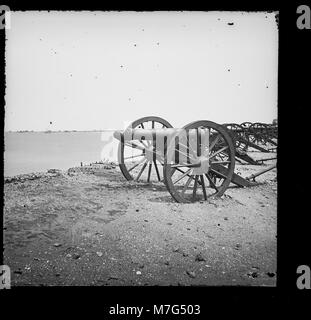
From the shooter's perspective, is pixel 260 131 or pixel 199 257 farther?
pixel 260 131

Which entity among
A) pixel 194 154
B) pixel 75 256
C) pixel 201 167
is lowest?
pixel 75 256

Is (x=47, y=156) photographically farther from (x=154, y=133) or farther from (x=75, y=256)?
(x=75, y=256)

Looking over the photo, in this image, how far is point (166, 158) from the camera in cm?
436

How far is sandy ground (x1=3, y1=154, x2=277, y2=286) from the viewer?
2742 millimetres

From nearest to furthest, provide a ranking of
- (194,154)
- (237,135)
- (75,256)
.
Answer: (75,256), (194,154), (237,135)

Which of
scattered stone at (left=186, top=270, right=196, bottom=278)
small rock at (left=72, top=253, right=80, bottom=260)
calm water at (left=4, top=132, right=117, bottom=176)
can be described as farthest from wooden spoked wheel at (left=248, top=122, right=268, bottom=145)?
small rock at (left=72, top=253, right=80, bottom=260)

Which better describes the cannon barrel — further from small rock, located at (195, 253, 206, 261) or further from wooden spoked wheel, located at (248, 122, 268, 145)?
wooden spoked wheel, located at (248, 122, 268, 145)

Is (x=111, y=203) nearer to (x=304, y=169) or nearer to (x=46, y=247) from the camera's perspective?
(x=46, y=247)

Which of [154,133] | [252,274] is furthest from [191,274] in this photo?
[154,133]

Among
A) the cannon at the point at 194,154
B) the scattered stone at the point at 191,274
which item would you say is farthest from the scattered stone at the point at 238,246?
the cannon at the point at 194,154

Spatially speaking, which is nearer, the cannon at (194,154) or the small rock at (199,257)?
the small rock at (199,257)

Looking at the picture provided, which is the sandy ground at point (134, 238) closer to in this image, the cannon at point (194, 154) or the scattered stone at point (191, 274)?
the scattered stone at point (191, 274)

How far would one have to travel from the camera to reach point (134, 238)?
11.2ft

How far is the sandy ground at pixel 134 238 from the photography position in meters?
2.74
